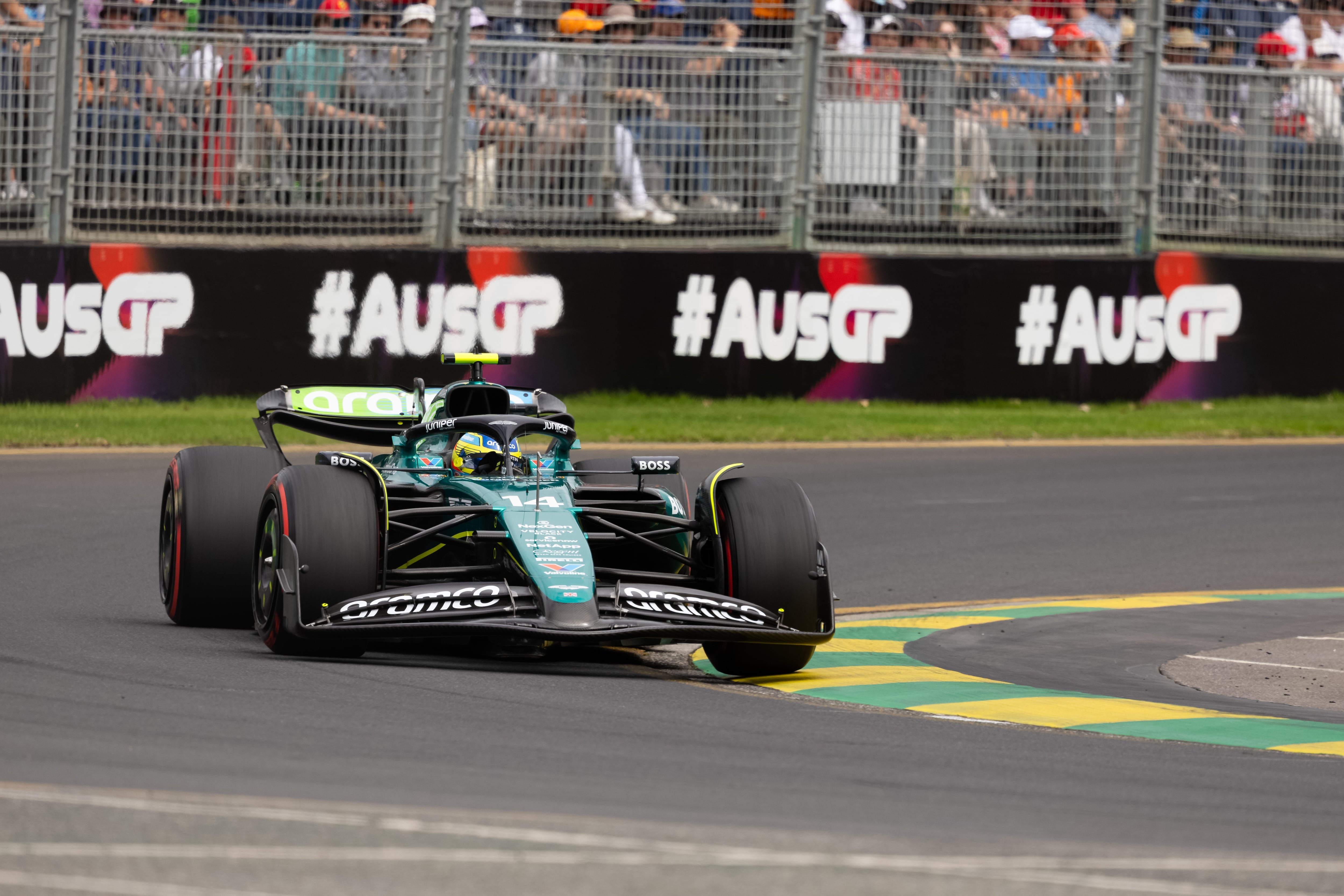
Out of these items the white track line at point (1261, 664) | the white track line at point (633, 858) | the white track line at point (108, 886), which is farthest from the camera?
the white track line at point (1261, 664)

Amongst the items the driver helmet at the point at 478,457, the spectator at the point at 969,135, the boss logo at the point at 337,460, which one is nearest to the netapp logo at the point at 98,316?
the spectator at the point at 969,135

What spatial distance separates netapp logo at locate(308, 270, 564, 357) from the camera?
1619cm

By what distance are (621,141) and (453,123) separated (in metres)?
1.40

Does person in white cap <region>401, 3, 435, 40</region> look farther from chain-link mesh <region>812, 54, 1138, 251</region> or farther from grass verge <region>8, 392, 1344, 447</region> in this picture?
chain-link mesh <region>812, 54, 1138, 251</region>

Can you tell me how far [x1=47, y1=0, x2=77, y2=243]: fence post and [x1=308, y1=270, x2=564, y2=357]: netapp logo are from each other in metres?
2.01

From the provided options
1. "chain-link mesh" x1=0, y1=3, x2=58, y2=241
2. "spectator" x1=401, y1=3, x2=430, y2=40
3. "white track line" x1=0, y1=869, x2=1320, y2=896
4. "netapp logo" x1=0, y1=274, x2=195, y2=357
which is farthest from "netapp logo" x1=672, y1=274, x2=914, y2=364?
"white track line" x1=0, y1=869, x2=1320, y2=896

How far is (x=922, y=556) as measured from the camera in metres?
11.5

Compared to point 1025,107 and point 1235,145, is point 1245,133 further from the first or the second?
point 1025,107

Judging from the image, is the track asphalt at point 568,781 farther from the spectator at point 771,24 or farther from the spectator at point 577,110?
the spectator at point 771,24

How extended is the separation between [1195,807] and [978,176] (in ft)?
42.6

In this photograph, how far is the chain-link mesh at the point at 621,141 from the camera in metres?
16.9

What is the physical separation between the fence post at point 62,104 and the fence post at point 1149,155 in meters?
9.13

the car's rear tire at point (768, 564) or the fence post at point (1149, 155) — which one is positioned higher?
the fence post at point (1149, 155)

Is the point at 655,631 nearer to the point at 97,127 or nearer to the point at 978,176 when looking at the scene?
the point at 97,127
